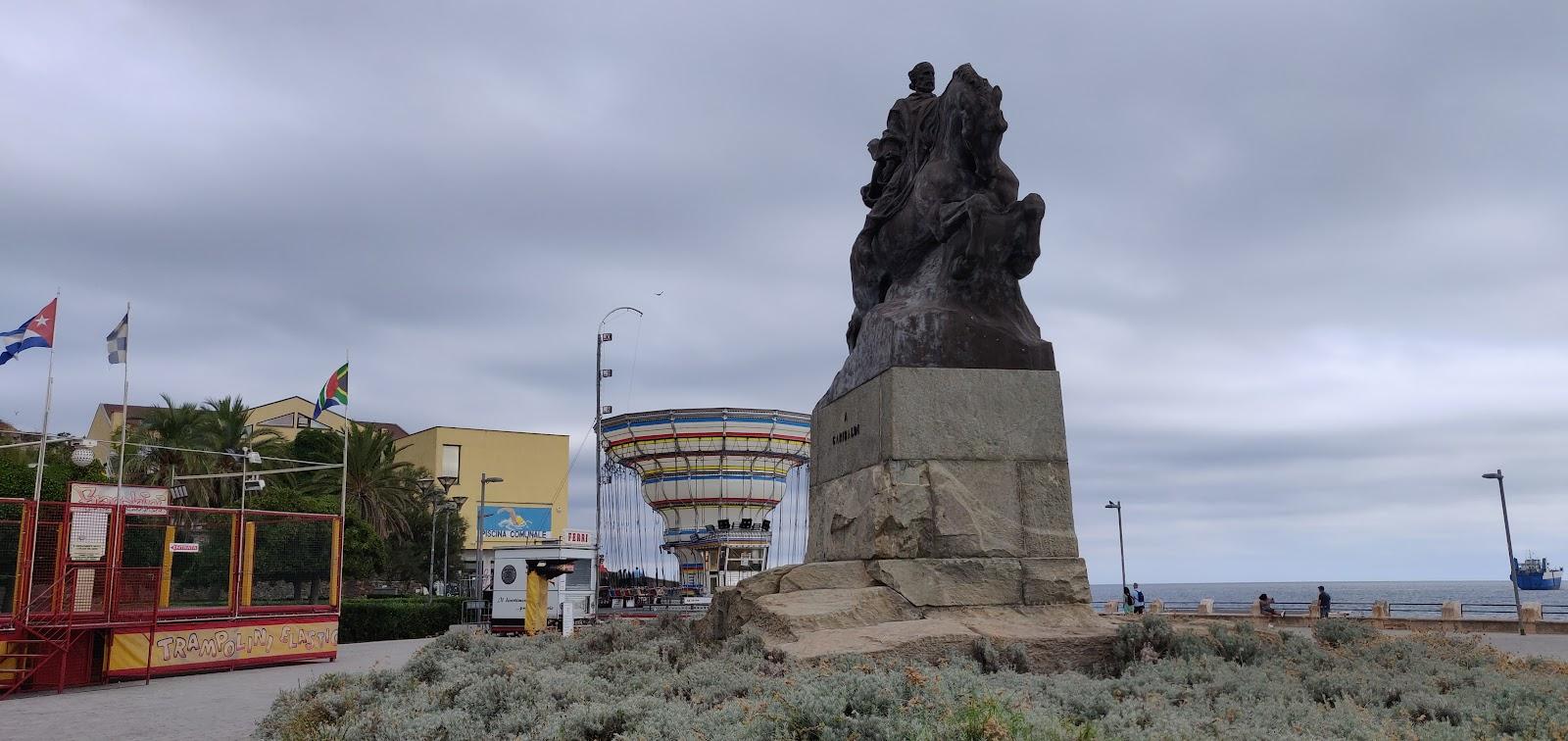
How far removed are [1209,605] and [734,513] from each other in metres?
28.3

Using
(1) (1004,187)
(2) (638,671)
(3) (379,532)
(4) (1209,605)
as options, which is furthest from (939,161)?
(3) (379,532)

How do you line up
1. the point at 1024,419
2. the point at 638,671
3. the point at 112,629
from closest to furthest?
1. the point at 638,671
2. the point at 1024,419
3. the point at 112,629

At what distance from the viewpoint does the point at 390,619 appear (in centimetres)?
3259

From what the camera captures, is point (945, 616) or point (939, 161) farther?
point (939, 161)

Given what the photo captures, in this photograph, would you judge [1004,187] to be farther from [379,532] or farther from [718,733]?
[379,532]

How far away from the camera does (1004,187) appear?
954 cm

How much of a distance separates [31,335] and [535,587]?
15214 mm

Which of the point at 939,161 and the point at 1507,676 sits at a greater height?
the point at 939,161

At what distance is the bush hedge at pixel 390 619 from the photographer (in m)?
31.4

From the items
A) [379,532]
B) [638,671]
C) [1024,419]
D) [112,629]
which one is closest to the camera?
[638,671]

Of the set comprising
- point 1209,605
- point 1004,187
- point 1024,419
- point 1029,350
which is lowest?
point 1209,605

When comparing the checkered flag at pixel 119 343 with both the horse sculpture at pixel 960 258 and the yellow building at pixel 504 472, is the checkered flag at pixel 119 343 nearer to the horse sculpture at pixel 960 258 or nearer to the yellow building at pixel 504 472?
the horse sculpture at pixel 960 258

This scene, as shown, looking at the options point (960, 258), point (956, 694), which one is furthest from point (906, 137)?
point (956, 694)

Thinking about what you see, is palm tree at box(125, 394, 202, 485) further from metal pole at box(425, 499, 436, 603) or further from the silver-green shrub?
the silver-green shrub
